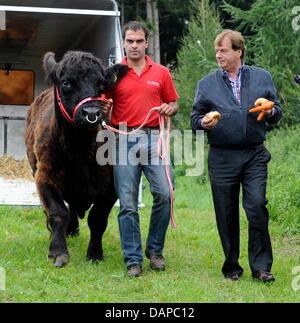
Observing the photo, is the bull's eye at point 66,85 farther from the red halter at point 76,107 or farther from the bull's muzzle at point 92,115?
the bull's muzzle at point 92,115

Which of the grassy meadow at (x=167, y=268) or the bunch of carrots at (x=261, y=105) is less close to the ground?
the bunch of carrots at (x=261, y=105)

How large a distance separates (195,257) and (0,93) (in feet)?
29.2

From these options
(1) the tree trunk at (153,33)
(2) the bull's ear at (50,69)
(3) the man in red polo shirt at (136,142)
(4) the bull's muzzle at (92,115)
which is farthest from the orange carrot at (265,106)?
(1) the tree trunk at (153,33)

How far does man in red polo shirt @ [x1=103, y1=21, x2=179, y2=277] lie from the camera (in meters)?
6.69

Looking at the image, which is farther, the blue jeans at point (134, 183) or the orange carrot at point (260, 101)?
the blue jeans at point (134, 183)

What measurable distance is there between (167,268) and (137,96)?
1.75 meters

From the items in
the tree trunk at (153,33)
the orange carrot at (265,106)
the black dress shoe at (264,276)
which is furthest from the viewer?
the tree trunk at (153,33)

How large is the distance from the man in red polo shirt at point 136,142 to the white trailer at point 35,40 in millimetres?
3070

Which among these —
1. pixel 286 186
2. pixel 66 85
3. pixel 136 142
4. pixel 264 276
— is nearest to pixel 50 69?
pixel 66 85

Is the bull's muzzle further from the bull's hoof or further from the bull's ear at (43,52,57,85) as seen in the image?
the bull's hoof

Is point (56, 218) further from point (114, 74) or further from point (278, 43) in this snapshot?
point (278, 43)

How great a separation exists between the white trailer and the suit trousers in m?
3.86

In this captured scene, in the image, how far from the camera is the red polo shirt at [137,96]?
265 inches
